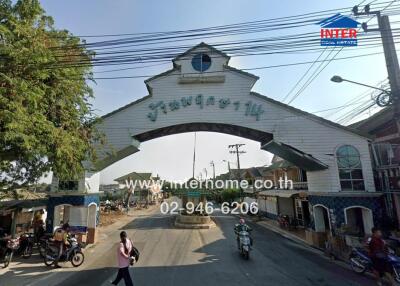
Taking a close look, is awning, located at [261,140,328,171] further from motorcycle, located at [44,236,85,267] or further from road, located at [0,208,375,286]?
motorcycle, located at [44,236,85,267]

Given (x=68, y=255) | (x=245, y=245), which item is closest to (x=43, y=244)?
(x=68, y=255)

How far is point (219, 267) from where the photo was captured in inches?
426

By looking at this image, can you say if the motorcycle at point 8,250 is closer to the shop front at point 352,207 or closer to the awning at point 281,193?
the shop front at point 352,207

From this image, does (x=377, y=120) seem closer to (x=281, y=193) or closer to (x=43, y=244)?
(x=281, y=193)

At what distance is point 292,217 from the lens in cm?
2555

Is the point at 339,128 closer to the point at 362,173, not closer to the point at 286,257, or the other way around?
the point at 362,173

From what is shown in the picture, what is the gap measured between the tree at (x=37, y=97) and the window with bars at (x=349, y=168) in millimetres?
12884

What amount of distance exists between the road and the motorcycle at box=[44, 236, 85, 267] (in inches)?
19.1

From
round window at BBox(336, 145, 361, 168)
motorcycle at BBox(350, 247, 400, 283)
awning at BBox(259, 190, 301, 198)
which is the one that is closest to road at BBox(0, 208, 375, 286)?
motorcycle at BBox(350, 247, 400, 283)

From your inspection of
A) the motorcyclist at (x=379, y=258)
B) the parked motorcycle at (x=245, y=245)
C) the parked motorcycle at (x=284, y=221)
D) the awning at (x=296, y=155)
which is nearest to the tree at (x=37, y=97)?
the parked motorcycle at (x=245, y=245)

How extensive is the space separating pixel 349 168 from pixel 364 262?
5362 mm

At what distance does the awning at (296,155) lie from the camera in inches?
561

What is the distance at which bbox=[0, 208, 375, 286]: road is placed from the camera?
919 centimetres

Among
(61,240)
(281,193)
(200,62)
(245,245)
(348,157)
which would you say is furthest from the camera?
(281,193)
